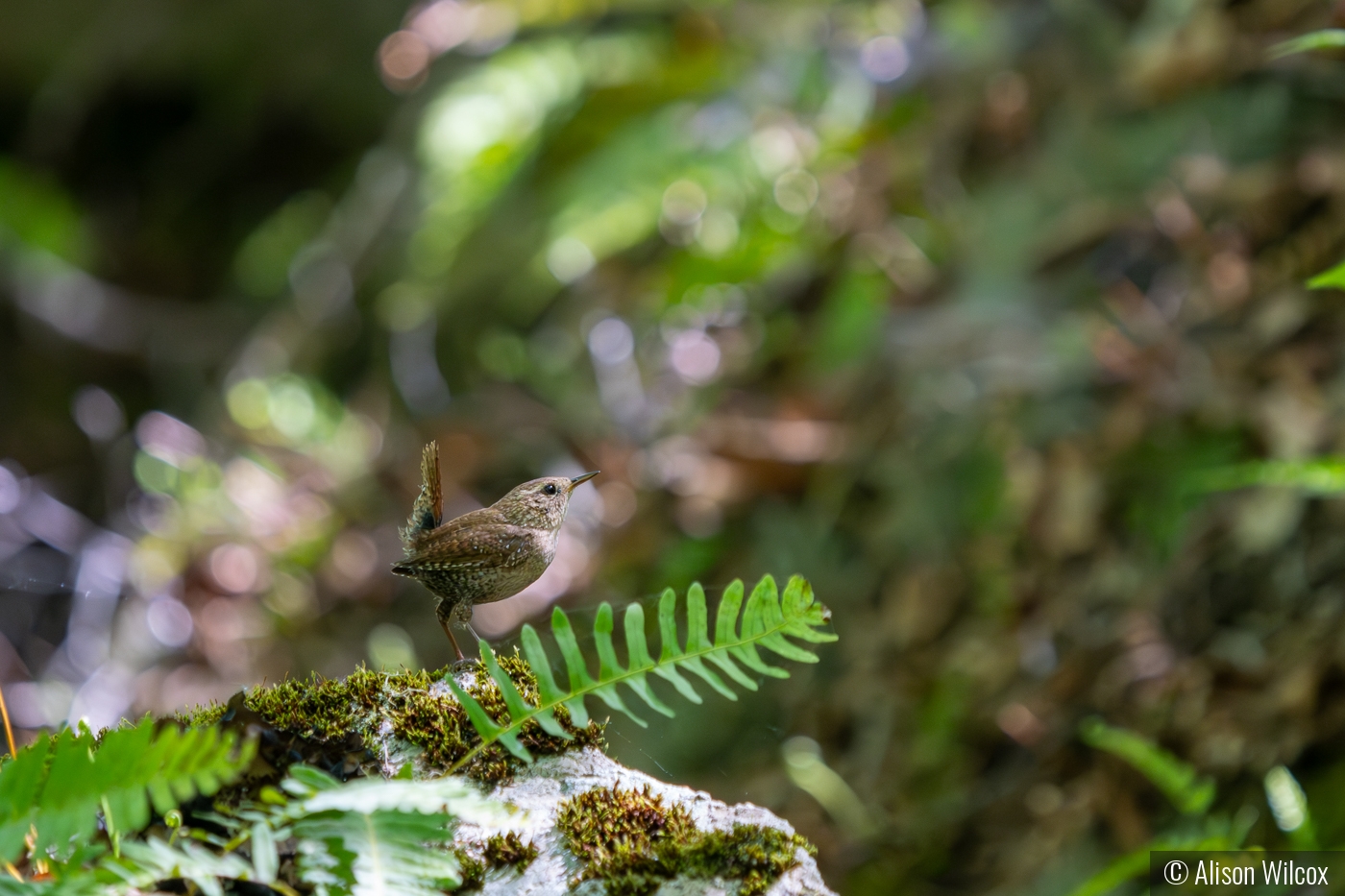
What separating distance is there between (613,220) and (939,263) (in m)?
1.33

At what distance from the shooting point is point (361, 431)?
440cm

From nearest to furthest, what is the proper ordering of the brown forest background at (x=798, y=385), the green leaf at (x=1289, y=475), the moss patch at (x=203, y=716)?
the moss patch at (x=203, y=716) → the green leaf at (x=1289, y=475) → the brown forest background at (x=798, y=385)

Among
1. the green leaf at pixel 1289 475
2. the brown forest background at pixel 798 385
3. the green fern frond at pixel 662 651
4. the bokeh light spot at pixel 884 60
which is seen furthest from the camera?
the bokeh light spot at pixel 884 60

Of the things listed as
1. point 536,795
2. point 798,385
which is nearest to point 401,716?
point 536,795

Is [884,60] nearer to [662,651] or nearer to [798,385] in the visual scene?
[798,385]

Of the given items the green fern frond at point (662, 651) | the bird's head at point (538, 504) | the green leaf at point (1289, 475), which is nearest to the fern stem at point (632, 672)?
the green fern frond at point (662, 651)

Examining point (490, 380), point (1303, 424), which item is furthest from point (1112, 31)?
point (490, 380)

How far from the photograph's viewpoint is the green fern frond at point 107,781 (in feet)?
2.98

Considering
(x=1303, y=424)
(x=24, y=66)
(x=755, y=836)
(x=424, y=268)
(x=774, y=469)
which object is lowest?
(x=755, y=836)

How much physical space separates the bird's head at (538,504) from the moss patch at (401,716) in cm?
21

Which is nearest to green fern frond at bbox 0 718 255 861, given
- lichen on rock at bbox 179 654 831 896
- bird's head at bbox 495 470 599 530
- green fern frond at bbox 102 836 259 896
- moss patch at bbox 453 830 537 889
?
green fern frond at bbox 102 836 259 896

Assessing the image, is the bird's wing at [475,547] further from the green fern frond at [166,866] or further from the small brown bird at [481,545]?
the green fern frond at [166,866]

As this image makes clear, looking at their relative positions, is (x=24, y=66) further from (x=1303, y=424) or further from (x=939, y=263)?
(x=1303, y=424)

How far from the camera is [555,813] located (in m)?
1.19
